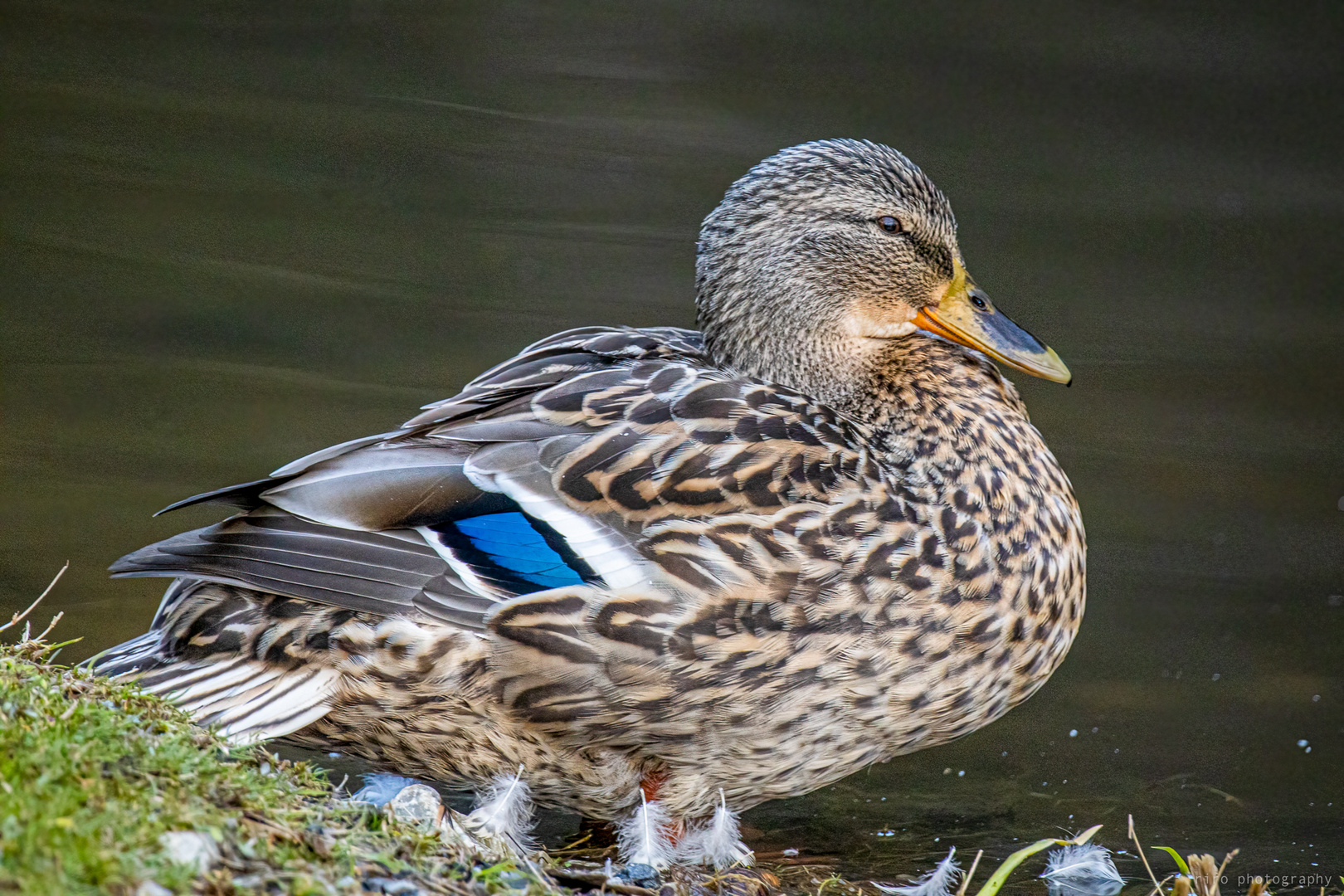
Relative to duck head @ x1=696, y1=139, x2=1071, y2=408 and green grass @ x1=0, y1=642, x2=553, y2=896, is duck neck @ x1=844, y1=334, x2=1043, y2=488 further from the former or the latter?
green grass @ x1=0, y1=642, x2=553, y2=896

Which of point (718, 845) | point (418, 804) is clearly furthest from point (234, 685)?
point (718, 845)

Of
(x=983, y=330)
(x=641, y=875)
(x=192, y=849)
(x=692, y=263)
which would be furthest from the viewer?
(x=692, y=263)

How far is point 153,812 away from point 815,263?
243 cm

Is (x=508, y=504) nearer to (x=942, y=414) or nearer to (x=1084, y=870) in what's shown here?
(x=942, y=414)

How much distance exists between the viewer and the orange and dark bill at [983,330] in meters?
4.30

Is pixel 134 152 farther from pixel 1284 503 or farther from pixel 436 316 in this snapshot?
pixel 1284 503

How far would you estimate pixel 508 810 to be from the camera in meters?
3.59

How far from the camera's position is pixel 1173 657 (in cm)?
555

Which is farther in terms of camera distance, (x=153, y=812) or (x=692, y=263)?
(x=692, y=263)

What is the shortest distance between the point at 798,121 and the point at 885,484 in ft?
18.4

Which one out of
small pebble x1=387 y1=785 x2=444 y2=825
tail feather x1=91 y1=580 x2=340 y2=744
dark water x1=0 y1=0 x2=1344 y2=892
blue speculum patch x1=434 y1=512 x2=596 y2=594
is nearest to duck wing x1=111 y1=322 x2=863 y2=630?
blue speculum patch x1=434 y1=512 x2=596 y2=594

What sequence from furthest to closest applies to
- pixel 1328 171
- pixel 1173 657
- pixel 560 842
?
pixel 1328 171
pixel 1173 657
pixel 560 842

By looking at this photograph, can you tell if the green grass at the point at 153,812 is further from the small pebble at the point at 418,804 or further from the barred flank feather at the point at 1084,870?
the barred flank feather at the point at 1084,870

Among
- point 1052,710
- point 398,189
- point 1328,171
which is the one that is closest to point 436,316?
point 398,189
